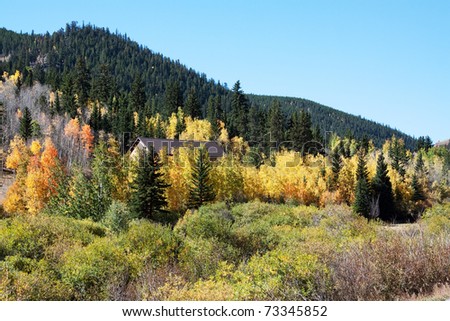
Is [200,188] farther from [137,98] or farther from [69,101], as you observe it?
[137,98]

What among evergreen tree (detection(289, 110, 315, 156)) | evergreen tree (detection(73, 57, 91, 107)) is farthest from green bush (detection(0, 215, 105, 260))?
evergreen tree (detection(73, 57, 91, 107))

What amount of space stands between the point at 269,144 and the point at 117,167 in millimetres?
41073

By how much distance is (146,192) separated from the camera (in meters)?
46.4

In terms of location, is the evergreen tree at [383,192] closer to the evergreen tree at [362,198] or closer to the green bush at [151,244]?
the evergreen tree at [362,198]

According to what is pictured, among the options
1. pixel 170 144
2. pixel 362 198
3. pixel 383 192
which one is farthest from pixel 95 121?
pixel 383 192

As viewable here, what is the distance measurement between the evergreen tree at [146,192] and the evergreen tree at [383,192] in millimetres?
37255

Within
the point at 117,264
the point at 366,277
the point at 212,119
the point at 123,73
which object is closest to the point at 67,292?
the point at 117,264

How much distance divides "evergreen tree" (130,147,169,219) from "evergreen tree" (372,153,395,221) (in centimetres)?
3725

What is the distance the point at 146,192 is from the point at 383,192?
Result: 40.7 m

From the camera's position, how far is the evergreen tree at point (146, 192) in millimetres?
46241

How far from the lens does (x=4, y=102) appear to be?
90312 mm

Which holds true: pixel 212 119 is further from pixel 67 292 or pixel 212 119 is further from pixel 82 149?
Answer: pixel 67 292

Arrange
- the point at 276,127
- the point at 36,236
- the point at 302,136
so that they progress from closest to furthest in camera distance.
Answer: the point at 36,236, the point at 302,136, the point at 276,127

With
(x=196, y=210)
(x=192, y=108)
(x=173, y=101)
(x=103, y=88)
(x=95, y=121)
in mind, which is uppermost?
(x=103, y=88)
